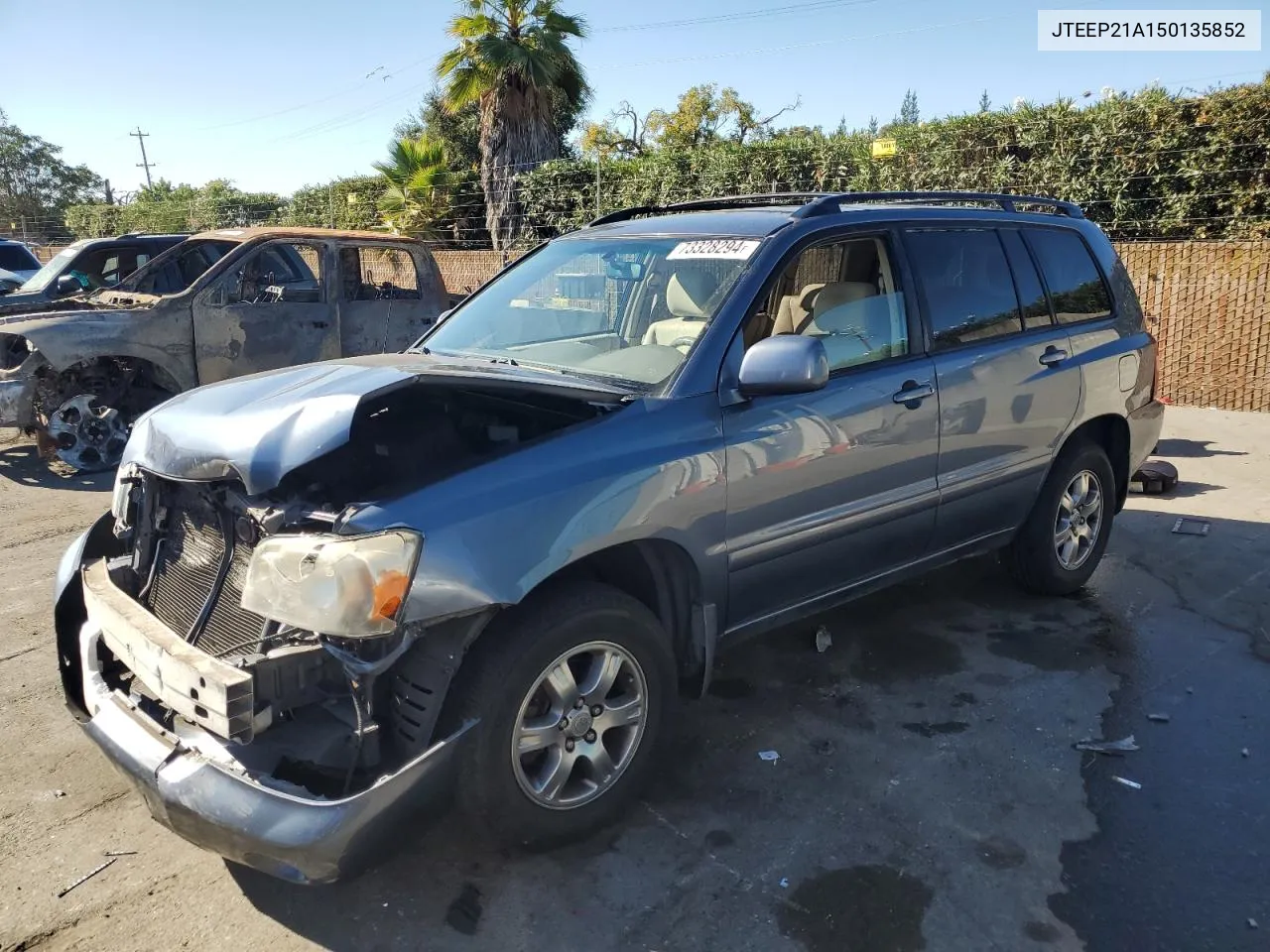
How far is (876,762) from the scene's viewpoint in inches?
138

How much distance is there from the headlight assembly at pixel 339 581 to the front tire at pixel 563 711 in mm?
346

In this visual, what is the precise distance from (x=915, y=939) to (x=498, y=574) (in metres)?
1.52

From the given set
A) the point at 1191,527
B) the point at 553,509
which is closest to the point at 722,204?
the point at 553,509

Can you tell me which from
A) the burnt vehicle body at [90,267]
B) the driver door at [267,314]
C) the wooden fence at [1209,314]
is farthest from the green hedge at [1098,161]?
the burnt vehicle body at [90,267]

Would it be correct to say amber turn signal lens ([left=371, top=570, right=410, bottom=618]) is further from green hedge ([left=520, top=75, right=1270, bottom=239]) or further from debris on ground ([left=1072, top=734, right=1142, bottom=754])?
green hedge ([left=520, top=75, right=1270, bottom=239])

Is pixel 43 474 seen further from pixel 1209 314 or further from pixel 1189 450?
pixel 1209 314

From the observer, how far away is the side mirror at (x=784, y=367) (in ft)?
10.3

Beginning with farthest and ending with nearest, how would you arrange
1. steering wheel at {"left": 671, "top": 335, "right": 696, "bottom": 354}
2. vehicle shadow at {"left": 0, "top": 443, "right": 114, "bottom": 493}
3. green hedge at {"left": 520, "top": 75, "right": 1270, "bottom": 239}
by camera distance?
green hedge at {"left": 520, "top": 75, "right": 1270, "bottom": 239} → vehicle shadow at {"left": 0, "top": 443, "right": 114, "bottom": 493} → steering wheel at {"left": 671, "top": 335, "right": 696, "bottom": 354}

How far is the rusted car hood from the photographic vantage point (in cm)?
270

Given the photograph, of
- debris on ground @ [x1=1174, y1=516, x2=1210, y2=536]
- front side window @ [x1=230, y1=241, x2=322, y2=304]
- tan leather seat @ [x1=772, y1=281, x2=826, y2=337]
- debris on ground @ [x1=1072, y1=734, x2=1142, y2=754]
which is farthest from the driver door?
debris on ground @ [x1=1072, y1=734, x2=1142, y2=754]

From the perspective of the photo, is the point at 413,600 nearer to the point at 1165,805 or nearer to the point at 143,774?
the point at 143,774

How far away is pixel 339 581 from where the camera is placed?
241 cm

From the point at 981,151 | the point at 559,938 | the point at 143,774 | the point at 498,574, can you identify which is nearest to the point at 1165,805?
the point at 559,938

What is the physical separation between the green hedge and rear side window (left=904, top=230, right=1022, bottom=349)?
7210 mm
